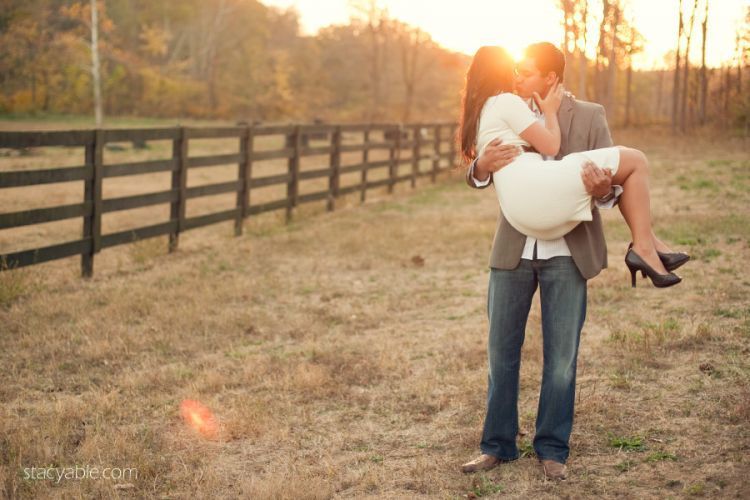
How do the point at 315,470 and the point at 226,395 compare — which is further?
the point at 226,395

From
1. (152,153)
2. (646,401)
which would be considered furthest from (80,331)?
(152,153)

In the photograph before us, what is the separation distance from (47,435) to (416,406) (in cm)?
199

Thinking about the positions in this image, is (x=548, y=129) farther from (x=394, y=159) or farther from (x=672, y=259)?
(x=394, y=159)

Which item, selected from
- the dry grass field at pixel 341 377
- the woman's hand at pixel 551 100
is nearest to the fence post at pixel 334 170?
the dry grass field at pixel 341 377

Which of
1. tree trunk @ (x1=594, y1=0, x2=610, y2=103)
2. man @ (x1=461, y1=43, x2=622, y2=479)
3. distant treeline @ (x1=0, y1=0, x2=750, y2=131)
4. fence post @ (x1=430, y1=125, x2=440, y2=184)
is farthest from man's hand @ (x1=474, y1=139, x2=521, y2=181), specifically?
distant treeline @ (x1=0, y1=0, x2=750, y2=131)

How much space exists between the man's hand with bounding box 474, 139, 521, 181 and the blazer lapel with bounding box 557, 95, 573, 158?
23 cm

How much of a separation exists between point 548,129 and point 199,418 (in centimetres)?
249

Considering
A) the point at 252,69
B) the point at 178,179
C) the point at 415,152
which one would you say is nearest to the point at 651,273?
the point at 178,179

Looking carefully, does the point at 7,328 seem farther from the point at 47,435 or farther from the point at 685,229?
the point at 685,229

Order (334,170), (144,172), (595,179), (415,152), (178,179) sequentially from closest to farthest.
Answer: (595,179) < (144,172) < (178,179) < (334,170) < (415,152)

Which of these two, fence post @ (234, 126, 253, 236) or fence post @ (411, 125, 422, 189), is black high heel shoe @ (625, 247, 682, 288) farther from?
fence post @ (411, 125, 422, 189)

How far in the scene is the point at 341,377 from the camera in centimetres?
493

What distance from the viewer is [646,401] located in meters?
4.15

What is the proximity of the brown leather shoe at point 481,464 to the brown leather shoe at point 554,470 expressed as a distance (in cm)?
Answer: 26
